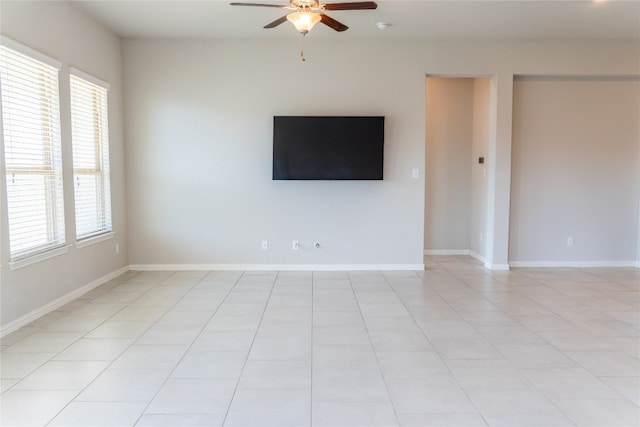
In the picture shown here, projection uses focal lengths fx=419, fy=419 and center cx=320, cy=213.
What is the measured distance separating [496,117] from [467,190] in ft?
4.63

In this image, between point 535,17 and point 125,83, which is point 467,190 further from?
point 125,83

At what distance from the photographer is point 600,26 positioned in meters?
4.83

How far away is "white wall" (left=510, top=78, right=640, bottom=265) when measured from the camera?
5.61 meters

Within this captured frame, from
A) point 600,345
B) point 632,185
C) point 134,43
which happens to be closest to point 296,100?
point 134,43

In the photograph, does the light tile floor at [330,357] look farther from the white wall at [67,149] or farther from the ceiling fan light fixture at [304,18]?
the ceiling fan light fixture at [304,18]

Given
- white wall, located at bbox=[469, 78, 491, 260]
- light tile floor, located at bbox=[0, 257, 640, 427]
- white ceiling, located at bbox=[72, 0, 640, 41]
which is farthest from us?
white wall, located at bbox=[469, 78, 491, 260]

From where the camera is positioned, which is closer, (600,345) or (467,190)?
(600,345)

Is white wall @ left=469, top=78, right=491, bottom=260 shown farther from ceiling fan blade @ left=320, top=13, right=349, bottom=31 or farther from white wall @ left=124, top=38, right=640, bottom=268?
ceiling fan blade @ left=320, top=13, right=349, bottom=31

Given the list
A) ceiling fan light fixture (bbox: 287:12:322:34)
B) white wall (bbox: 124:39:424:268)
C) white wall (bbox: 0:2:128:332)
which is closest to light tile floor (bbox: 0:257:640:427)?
white wall (bbox: 0:2:128:332)

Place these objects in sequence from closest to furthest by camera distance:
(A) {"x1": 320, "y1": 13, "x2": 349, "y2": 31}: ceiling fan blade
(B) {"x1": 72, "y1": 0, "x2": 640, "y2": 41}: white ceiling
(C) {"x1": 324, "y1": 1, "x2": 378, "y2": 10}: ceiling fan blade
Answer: (C) {"x1": 324, "y1": 1, "x2": 378, "y2": 10}: ceiling fan blade, (A) {"x1": 320, "y1": 13, "x2": 349, "y2": 31}: ceiling fan blade, (B) {"x1": 72, "y1": 0, "x2": 640, "y2": 41}: white ceiling

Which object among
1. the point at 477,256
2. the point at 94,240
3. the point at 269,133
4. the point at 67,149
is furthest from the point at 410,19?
the point at 94,240

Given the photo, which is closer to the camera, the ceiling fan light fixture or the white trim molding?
the ceiling fan light fixture

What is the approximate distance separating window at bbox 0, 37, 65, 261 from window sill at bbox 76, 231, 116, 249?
300 millimetres

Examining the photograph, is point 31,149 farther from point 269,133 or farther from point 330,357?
point 330,357
